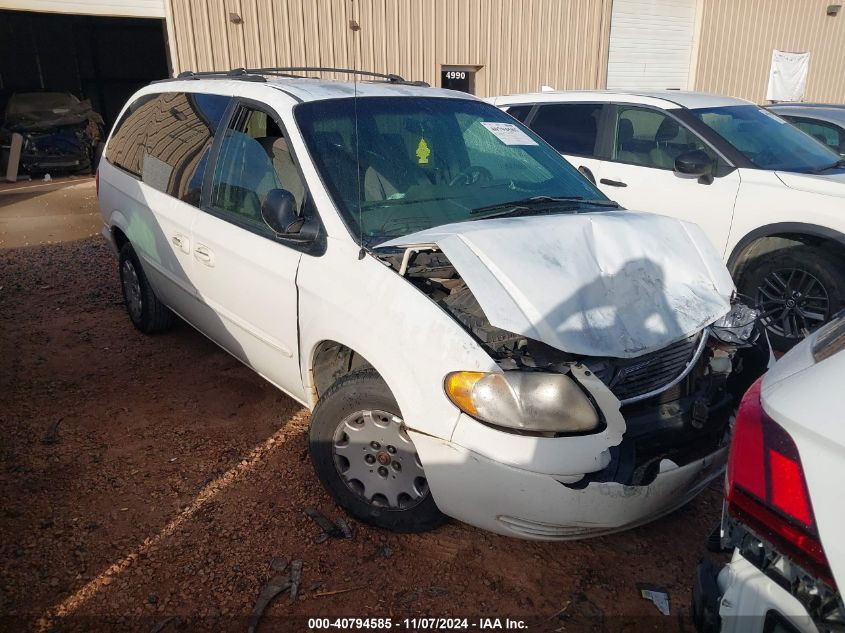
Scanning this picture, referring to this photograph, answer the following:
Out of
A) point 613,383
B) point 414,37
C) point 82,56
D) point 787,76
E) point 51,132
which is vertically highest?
point 414,37

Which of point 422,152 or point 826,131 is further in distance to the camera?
point 826,131

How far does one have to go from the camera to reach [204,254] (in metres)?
3.47

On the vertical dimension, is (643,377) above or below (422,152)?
below

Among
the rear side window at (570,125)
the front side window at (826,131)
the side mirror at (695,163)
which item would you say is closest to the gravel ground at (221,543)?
the side mirror at (695,163)

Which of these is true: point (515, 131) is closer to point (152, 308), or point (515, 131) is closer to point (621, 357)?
point (621, 357)

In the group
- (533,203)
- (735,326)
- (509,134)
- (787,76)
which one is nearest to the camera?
(735,326)

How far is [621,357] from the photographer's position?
89.1 inches

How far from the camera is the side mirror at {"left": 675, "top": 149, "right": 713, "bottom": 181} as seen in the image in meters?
4.76

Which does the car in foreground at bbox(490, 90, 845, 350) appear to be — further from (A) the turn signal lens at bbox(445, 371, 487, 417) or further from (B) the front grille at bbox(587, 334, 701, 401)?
(A) the turn signal lens at bbox(445, 371, 487, 417)

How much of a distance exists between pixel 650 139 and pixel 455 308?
12.4ft

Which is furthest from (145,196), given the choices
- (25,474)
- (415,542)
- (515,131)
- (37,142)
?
(37,142)

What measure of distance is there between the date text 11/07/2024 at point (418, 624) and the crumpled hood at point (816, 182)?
371 centimetres

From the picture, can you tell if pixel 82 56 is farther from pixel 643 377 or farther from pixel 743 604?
pixel 743 604

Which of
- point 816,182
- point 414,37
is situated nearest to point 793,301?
point 816,182
